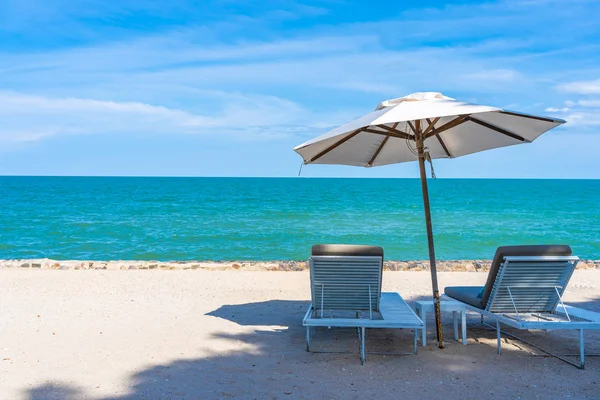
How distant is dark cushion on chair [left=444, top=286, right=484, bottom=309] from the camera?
546 cm

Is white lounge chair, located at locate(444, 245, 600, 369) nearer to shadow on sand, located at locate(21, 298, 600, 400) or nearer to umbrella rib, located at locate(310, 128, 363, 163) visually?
shadow on sand, located at locate(21, 298, 600, 400)

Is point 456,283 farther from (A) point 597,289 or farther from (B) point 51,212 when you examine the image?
(B) point 51,212

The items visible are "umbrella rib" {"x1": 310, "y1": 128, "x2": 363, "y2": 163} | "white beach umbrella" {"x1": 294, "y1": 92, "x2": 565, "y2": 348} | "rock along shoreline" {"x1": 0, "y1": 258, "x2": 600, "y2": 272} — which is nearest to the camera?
"white beach umbrella" {"x1": 294, "y1": 92, "x2": 565, "y2": 348}

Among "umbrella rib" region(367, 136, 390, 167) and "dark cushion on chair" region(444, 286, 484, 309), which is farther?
"umbrella rib" region(367, 136, 390, 167)

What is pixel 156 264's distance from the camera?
37.8 feet

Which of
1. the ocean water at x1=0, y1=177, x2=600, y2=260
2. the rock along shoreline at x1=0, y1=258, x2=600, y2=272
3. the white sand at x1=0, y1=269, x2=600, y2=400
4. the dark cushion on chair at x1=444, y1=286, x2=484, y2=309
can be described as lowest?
the ocean water at x1=0, y1=177, x2=600, y2=260

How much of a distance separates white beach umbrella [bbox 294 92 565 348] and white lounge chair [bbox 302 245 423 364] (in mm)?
557

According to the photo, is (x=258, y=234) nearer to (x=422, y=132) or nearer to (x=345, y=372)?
(x=422, y=132)

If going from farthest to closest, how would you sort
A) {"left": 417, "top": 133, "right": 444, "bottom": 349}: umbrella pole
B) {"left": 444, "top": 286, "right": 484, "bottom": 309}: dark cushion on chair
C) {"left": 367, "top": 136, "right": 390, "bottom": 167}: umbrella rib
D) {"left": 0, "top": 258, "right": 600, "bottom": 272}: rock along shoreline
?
{"left": 0, "top": 258, "right": 600, "bottom": 272}: rock along shoreline
{"left": 367, "top": 136, "right": 390, "bottom": 167}: umbrella rib
{"left": 444, "top": 286, "right": 484, "bottom": 309}: dark cushion on chair
{"left": 417, "top": 133, "right": 444, "bottom": 349}: umbrella pole

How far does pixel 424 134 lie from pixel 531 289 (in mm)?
1717

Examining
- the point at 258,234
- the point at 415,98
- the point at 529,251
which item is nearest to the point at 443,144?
the point at 415,98

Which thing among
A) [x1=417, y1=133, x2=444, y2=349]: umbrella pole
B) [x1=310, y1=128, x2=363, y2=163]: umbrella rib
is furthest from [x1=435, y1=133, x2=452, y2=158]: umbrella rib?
[x1=417, y1=133, x2=444, y2=349]: umbrella pole

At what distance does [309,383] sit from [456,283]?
5.66 meters

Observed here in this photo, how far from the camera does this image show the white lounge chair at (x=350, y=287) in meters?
4.98
